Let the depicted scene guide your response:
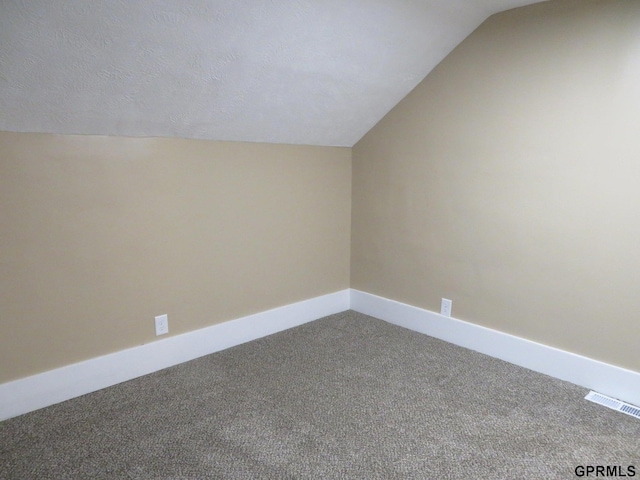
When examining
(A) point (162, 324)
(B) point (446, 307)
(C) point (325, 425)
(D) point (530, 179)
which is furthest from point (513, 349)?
(A) point (162, 324)

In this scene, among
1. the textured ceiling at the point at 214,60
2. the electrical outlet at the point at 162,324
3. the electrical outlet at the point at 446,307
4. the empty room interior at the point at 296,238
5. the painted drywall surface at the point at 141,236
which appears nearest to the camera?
the textured ceiling at the point at 214,60

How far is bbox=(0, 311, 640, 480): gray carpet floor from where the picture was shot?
6.09 ft

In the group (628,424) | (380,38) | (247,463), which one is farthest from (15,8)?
(628,424)

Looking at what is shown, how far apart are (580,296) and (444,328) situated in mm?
951

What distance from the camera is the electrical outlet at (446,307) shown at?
3161 mm

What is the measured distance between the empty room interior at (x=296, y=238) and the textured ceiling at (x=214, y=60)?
0.01 meters

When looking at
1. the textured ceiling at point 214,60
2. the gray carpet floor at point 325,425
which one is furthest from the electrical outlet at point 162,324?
the textured ceiling at point 214,60

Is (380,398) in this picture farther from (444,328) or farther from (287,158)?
(287,158)

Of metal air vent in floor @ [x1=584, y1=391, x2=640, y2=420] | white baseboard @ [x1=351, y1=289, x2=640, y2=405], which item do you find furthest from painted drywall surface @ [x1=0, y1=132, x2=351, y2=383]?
metal air vent in floor @ [x1=584, y1=391, x2=640, y2=420]

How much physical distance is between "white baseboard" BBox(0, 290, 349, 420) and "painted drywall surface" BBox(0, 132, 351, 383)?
2.1 inches

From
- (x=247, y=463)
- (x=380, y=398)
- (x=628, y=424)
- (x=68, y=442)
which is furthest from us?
(x=380, y=398)

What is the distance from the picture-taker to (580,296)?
2.51 metres

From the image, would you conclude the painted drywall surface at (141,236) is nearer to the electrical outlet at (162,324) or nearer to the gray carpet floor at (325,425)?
the electrical outlet at (162,324)

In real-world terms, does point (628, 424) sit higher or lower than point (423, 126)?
lower
